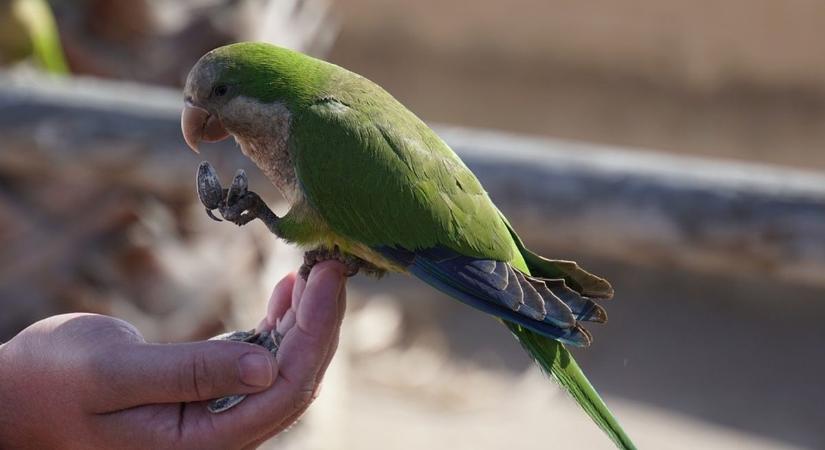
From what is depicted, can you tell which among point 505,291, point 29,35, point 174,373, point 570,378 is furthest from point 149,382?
Result: point 29,35

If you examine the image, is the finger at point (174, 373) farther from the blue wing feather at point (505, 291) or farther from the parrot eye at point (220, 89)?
the parrot eye at point (220, 89)

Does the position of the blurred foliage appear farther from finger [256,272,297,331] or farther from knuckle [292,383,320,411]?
knuckle [292,383,320,411]

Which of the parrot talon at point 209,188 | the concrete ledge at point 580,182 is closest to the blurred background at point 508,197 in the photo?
the concrete ledge at point 580,182

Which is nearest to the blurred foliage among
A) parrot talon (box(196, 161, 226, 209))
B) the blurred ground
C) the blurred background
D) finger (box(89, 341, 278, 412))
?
the blurred background

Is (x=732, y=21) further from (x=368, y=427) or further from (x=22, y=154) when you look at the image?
(x=22, y=154)

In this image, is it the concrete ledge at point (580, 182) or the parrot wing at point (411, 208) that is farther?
the concrete ledge at point (580, 182)

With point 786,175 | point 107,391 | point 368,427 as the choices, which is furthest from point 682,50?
point 107,391
